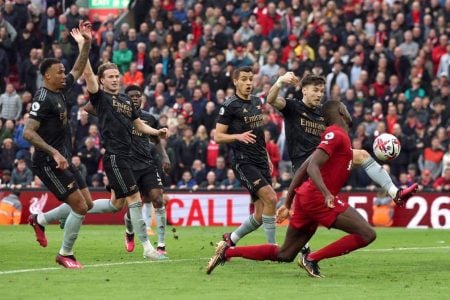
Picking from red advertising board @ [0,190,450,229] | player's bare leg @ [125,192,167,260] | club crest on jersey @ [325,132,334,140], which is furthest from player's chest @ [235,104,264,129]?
red advertising board @ [0,190,450,229]

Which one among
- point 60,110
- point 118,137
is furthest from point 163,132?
point 60,110

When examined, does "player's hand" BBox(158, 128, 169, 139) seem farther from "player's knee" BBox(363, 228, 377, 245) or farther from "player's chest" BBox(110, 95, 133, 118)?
"player's knee" BBox(363, 228, 377, 245)

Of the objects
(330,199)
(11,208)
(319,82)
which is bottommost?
(11,208)

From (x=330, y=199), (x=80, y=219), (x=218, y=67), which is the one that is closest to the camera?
(x=330, y=199)

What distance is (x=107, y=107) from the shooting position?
1678 cm

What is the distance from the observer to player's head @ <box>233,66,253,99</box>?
1692cm

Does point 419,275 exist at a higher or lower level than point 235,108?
lower

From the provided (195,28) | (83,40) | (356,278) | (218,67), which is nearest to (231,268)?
(356,278)

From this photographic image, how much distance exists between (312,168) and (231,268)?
2.50 meters

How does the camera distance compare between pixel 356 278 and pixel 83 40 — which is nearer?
pixel 356 278

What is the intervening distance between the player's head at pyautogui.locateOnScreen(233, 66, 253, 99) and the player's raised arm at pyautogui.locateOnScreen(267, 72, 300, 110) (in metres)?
0.63

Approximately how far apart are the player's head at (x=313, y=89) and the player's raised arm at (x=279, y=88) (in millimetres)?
188

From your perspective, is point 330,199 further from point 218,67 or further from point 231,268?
point 218,67

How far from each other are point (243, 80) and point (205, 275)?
3455 millimetres
